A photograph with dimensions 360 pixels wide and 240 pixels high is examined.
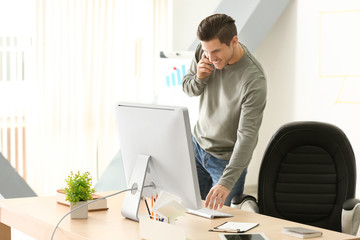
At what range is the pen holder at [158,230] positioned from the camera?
78.3 inches

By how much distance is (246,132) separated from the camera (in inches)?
110

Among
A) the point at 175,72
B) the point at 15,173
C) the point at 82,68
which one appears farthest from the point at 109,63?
the point at 15,173

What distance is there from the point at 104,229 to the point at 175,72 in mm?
3383

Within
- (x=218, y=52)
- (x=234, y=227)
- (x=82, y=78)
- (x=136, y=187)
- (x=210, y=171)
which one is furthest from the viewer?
(x=82, y=78)

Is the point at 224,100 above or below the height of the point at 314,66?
below

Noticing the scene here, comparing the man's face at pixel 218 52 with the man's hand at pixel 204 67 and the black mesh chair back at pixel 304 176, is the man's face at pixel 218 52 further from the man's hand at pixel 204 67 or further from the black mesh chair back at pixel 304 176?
the black mesh chair back at pixel 304 176

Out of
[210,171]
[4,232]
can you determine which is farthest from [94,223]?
[210,171]

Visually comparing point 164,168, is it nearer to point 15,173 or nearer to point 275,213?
point 275,213

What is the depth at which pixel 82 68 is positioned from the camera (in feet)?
18.5

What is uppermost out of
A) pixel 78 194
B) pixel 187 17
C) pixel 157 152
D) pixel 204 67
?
pixel 187 17

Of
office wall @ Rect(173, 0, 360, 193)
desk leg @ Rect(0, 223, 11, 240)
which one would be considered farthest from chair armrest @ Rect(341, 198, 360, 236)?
office wall @ Rect(173, 0, 360, 193)

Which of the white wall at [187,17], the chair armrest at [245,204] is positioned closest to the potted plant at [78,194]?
the chair armrest at [245,204]

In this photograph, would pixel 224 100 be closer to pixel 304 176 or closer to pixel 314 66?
pixel 304 176

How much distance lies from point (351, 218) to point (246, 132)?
24.2 inches
